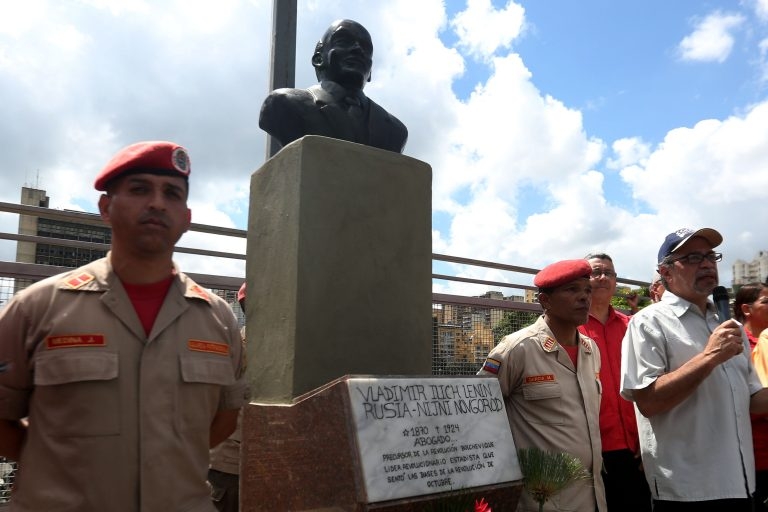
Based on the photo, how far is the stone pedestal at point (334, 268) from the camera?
8.92 ft

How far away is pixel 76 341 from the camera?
164 cm

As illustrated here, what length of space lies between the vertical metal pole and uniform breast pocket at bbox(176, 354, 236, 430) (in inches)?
114

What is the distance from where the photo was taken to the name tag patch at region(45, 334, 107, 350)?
1.62m

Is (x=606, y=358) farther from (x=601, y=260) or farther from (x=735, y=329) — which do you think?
(x=735, y=329)

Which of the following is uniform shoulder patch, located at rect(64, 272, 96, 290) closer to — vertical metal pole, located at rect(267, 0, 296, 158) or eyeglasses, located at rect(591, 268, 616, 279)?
vertical metal pole, located at rect(267, 0, 296, 158)

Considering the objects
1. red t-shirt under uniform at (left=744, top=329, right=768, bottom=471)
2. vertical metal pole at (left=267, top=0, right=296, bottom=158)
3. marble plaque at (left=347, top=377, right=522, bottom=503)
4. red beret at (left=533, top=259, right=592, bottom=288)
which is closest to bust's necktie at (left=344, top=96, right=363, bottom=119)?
vertical metal pole at (left=267, top=0, right=296, bottom=158)

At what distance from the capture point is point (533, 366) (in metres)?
2.84

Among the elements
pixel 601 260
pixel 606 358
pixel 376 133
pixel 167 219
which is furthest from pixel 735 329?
pixel 167 219

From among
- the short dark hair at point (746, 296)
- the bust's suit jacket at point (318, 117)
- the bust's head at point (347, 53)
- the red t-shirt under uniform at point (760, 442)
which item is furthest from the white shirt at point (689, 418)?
the bust's head at point (347, 53)

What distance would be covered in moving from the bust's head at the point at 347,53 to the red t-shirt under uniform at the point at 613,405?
198cm

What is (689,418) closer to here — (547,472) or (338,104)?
(547,472)

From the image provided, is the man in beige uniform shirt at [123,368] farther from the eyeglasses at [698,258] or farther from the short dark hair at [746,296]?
the short dark hair at [746,296]

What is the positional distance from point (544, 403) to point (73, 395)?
6.38 ft

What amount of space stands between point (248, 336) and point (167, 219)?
135cm
